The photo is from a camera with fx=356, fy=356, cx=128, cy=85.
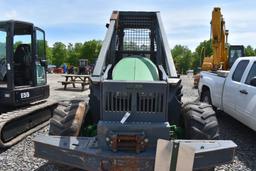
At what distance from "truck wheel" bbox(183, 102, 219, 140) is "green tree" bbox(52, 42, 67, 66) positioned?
283ft

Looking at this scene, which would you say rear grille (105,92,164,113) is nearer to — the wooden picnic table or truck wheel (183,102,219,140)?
truck wheel (183,102,219,140)

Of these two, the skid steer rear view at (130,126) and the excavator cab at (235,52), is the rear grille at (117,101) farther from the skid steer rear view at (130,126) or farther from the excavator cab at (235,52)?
the excavator cab at (235,52)

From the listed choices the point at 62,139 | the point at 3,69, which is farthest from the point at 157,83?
the point at 3,69

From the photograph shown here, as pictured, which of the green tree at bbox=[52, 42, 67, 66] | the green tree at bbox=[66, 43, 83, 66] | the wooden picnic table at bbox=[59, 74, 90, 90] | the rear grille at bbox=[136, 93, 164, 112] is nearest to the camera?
the rear grille at bbox=[136, 93, 164, 112]

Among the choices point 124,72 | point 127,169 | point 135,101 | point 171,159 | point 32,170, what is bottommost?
point 32,170

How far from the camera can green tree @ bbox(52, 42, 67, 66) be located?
90.6 metres

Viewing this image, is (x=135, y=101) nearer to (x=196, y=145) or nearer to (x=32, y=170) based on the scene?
(x=196, y=145)

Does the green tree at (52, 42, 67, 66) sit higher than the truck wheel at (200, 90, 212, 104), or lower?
higher

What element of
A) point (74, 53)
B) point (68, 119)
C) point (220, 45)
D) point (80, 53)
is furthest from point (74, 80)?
point (74, 53)

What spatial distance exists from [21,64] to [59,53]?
8539cm

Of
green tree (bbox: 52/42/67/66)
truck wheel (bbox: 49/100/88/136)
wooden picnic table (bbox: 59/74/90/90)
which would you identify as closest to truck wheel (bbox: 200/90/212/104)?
truck wheel (bbox: 49/100/88/136)

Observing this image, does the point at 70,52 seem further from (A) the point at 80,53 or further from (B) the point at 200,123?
(B) the point at 200,123

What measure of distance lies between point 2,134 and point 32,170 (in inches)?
56.5

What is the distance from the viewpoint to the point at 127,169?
394 cm
